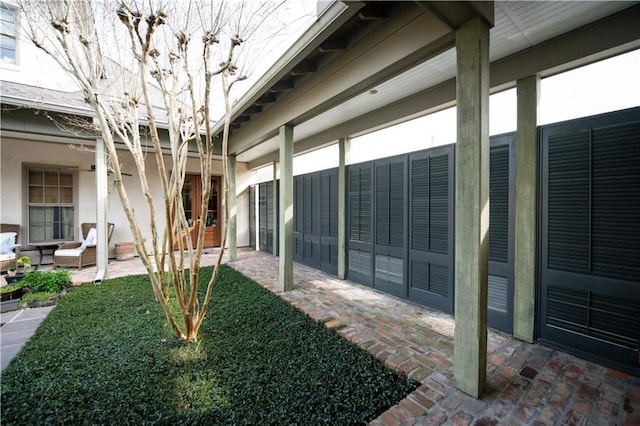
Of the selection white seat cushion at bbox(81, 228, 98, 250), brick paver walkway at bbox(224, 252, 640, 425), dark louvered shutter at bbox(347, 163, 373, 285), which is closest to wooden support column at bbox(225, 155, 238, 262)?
white seat cushion at bbox(81, 228, 98, 250)

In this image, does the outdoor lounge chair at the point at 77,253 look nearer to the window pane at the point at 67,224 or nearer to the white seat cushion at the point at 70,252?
the white seat cushion at the point at 70,252

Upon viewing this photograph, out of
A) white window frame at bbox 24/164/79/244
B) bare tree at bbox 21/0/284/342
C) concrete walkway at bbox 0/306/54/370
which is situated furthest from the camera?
white window frame at bbox 24/164/79/244

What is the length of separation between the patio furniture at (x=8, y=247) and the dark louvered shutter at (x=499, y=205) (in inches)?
304

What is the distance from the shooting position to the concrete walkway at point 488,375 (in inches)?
67.6

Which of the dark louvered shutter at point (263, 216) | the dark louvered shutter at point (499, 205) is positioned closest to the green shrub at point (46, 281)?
the dark louvered shutter at point (263, 216)

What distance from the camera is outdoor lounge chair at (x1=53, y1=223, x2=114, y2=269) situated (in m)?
5.37

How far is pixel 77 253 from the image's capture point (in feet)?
17.8

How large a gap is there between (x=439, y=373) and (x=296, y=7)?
3.56m

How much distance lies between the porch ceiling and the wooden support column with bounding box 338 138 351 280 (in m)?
0.96

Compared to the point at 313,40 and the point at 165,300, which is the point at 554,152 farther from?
the point at 165,300

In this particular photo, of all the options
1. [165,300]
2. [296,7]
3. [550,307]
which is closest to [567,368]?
[550,307]

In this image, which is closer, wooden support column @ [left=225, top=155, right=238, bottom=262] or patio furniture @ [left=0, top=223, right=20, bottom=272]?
patio furniture @ [left=0, top=223, right=20, bottom=272]

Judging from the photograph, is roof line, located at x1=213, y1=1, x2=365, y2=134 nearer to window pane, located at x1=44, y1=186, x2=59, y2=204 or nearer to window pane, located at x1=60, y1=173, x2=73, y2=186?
window pane, located at x1=60, y1=173, x2=73, y2=186

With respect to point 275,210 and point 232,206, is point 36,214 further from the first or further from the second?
point 275,210
